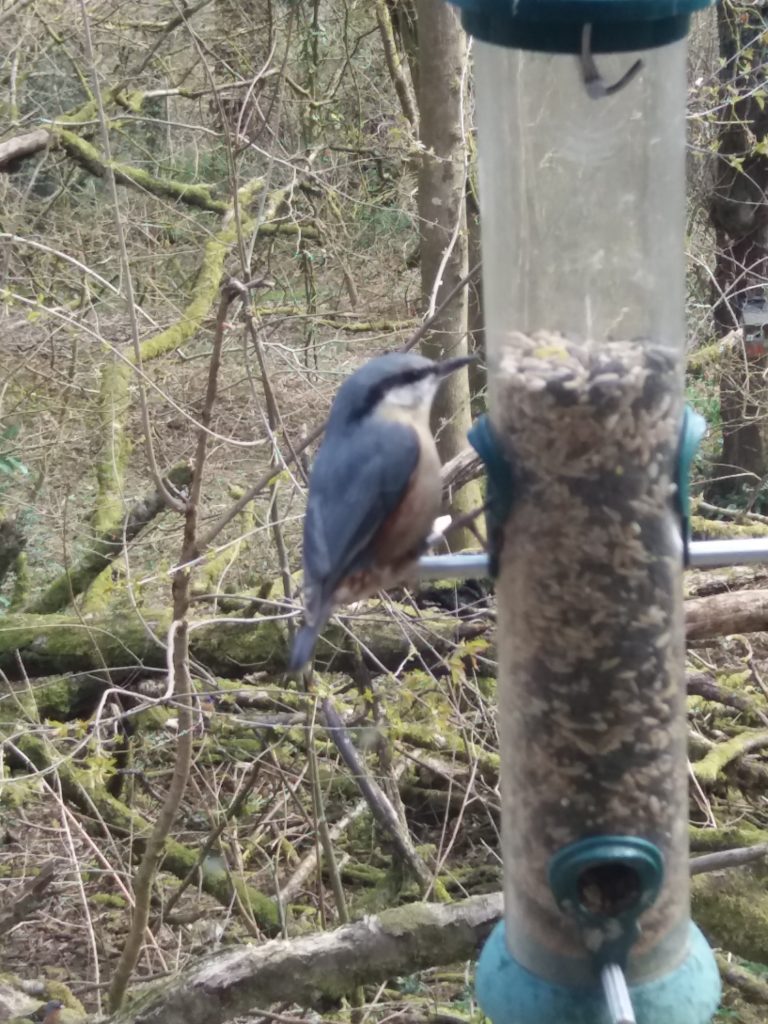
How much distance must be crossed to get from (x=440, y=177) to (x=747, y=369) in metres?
2.71

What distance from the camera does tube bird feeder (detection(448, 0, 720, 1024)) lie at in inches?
75.4

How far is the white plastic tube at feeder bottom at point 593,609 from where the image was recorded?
2.00 meters

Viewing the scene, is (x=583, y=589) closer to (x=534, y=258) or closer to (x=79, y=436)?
(x=534, y=258)

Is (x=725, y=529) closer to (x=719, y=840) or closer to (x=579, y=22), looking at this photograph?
(x=719, y=840)

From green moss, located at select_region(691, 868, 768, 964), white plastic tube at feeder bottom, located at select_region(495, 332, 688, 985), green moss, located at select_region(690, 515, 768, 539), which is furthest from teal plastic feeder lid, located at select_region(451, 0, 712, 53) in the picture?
green moss, located at select_region(690, 515, 768, 539)

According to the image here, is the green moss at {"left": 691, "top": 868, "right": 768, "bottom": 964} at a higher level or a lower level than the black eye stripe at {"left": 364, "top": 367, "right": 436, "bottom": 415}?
lower

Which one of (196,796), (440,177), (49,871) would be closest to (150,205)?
(440,177)

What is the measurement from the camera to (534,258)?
6.50ft

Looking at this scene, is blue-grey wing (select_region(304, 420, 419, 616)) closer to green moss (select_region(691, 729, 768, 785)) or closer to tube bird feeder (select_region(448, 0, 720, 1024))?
tube bird feeder (select_region(448, 0, 720, 1024))

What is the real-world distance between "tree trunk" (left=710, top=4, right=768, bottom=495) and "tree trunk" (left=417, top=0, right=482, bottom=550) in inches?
76.9

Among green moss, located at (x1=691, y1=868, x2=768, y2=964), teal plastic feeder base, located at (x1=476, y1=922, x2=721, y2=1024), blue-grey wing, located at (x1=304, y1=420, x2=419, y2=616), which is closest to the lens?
teal plastic feeder base, located at (x1=476, y1=922, x2=721, y2=1024)

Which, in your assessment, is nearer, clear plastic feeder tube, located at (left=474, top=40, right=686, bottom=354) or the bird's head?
clear plastic feeder tube, located at (left=474, top=40, right=686, bottom=354)

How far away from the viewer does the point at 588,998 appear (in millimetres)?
1891

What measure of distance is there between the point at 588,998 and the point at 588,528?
807 millimetres
